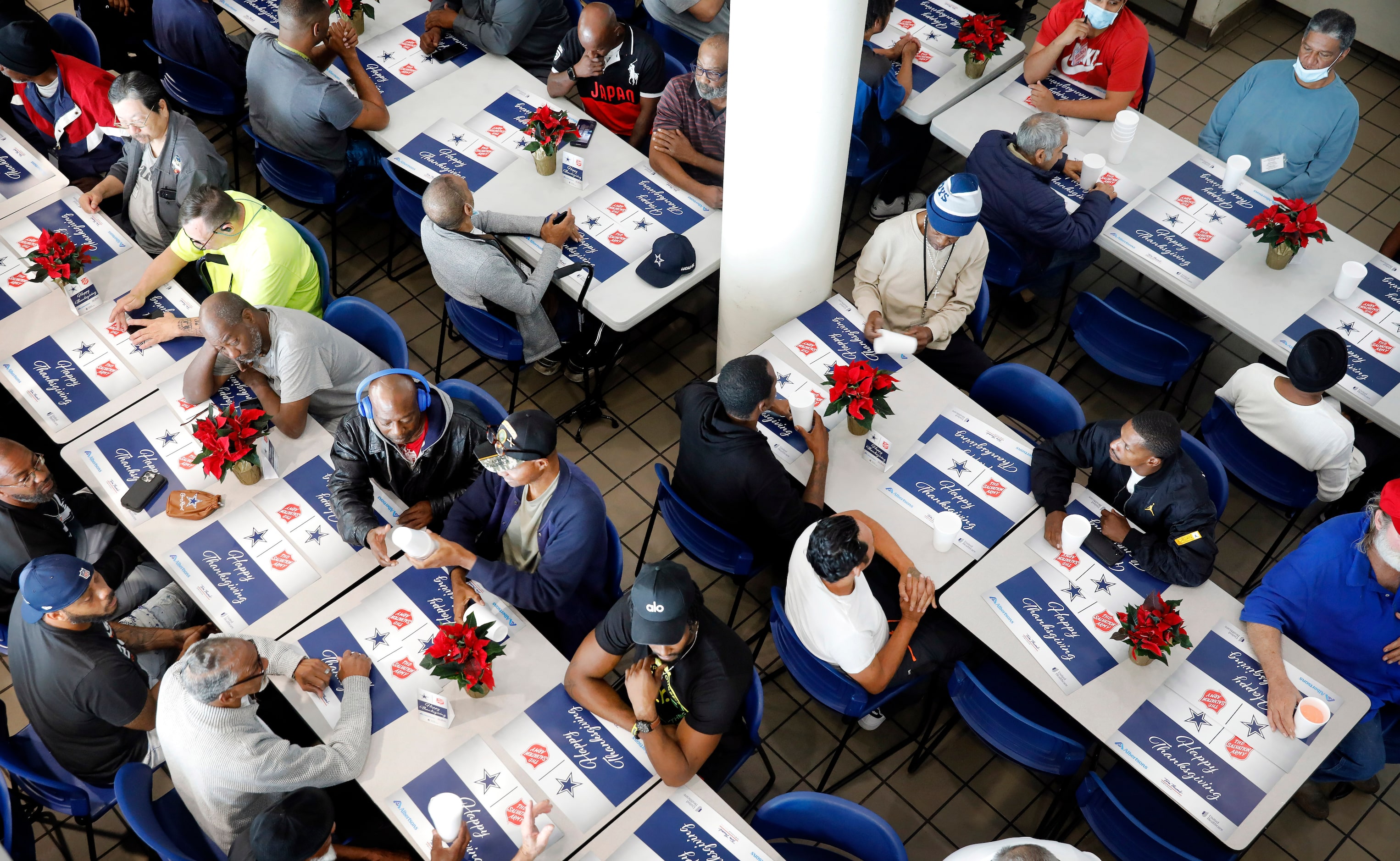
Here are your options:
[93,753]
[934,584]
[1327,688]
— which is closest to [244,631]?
[93,753]

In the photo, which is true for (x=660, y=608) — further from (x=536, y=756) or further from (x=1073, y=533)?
(x=1073, y=533)

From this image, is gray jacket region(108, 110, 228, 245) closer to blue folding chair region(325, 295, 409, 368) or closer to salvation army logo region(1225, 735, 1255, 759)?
blue folding chair region(325, 295, 409, 368)

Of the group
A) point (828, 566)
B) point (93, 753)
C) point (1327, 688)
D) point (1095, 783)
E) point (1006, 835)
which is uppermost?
point (828, 566)

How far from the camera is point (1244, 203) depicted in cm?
541

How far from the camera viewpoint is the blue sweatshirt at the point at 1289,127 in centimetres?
553

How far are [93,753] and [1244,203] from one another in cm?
573

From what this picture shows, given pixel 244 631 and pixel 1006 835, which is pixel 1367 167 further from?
pixel 244 631

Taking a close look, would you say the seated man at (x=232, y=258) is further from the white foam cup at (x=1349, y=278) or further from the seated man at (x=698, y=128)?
the white foam cup at (x=1349, y=278)

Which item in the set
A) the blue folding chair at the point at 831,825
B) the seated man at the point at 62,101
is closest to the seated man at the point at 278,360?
the seated man at the point at 62,101

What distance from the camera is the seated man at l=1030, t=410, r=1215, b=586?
159 inches

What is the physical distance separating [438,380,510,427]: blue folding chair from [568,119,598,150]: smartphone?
158 cm

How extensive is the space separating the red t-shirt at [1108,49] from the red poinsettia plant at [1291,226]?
1176mm

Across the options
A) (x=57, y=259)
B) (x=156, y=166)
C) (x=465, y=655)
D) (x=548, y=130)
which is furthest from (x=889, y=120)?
(x=57, y=259)

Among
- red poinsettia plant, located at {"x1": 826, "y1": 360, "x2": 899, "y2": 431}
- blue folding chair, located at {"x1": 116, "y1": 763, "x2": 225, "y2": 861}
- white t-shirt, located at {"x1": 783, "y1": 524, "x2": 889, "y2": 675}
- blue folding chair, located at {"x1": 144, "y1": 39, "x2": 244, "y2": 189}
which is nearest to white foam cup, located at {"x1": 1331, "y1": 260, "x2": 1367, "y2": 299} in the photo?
red poinsettia plant, located at {"x1": 826, "y1": 360, "x2": 899, "y2": 431}
